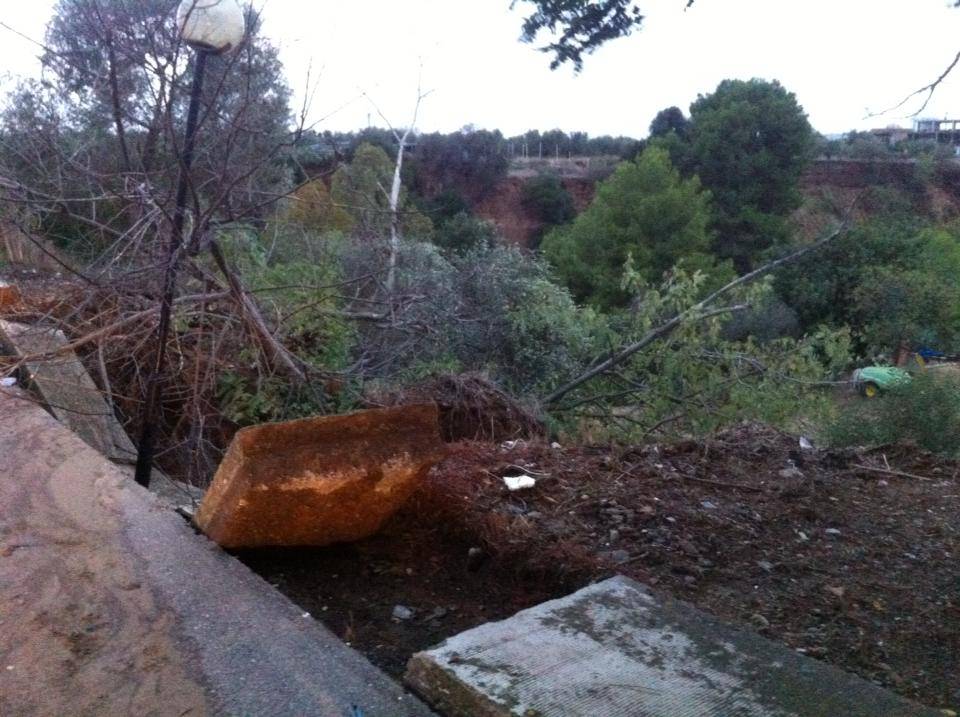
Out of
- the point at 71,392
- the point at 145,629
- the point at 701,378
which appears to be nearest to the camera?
the point at 145,629

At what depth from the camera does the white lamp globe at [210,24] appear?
424cm

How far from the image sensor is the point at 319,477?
320 centimetres

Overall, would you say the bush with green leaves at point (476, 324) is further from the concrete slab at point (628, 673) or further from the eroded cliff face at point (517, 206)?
the eroded cliff face at point (517, 206)

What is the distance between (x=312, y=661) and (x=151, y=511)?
4.36 feet

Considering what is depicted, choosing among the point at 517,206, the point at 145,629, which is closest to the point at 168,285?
the point at 145,629

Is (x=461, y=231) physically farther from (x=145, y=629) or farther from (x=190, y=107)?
(x=145, y=629)

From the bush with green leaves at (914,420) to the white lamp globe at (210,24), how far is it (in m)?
4.68

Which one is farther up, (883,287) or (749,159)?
(749,159)

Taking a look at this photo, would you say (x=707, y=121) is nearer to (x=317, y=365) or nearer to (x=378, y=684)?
(x=317, y=365)

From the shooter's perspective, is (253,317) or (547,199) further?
(547,199)

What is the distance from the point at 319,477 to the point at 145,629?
0.72 m

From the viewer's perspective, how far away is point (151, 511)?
3621 mm

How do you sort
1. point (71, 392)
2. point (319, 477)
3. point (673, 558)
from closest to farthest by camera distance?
point (319, 477) → point (673, 558) → point (71, 392)

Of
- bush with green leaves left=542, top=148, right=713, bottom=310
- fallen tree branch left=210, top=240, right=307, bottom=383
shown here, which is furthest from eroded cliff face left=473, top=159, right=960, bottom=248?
fallen tree branch left=210, top=240, right=307, bottom=383
